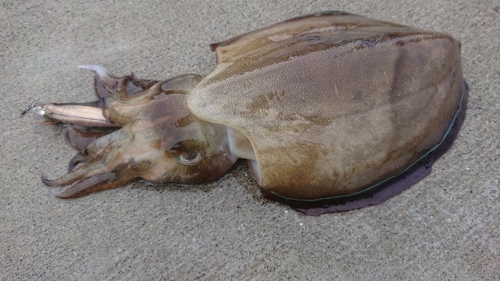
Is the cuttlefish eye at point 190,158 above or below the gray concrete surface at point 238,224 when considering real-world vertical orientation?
above

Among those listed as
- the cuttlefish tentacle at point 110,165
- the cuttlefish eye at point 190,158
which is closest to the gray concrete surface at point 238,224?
the cuttlefish tentacle at point 110,165

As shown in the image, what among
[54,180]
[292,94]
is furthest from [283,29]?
[54,180]

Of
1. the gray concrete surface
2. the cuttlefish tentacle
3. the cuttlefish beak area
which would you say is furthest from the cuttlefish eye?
the gray concrete surface

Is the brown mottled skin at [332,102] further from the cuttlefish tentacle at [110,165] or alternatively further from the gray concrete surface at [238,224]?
the cuttlefish tentacle at [110,165]

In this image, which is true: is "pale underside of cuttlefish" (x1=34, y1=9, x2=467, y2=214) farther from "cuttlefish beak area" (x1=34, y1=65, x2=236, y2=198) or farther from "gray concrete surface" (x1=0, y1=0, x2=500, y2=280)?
"gray concrete surface" (x1=0, y1=0, x2=500, y2=280)

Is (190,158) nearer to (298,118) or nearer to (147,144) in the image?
(147,144)

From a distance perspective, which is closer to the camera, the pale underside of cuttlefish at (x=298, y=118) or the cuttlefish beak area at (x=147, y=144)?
the pale underside of cuttlefish at (x=298, y=118)

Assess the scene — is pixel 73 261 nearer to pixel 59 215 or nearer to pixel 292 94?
pixel 59 215

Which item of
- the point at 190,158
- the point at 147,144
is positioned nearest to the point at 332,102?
the point at 190,158
